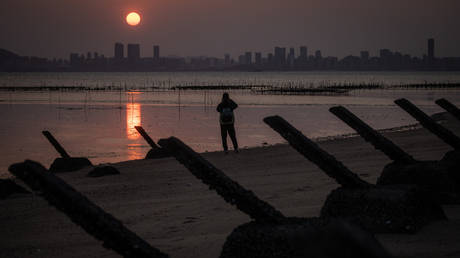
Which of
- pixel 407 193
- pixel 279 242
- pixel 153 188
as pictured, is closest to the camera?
pixel 279 242

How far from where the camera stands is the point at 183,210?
25.2 ft

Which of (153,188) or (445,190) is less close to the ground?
(445,190)

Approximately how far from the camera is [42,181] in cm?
339

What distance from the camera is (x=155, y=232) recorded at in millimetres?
6418

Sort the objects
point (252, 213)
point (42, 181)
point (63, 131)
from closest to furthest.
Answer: point (42, 181)
point (252, 213)
point (63, 131)

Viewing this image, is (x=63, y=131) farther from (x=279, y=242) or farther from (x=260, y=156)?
(x=279, y=242)

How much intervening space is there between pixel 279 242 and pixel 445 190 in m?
3.62

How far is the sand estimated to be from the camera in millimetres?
5496

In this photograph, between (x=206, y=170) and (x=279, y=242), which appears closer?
(x=279, y=242)

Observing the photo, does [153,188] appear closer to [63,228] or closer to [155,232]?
[63,228]

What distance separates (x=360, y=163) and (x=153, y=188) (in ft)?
14.8

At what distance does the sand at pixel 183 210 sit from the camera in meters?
5.50

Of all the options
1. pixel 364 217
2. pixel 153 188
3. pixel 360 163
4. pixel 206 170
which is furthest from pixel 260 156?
pixel 206 170

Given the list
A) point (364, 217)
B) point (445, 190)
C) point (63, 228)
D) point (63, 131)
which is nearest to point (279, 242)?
point (364, 217)
